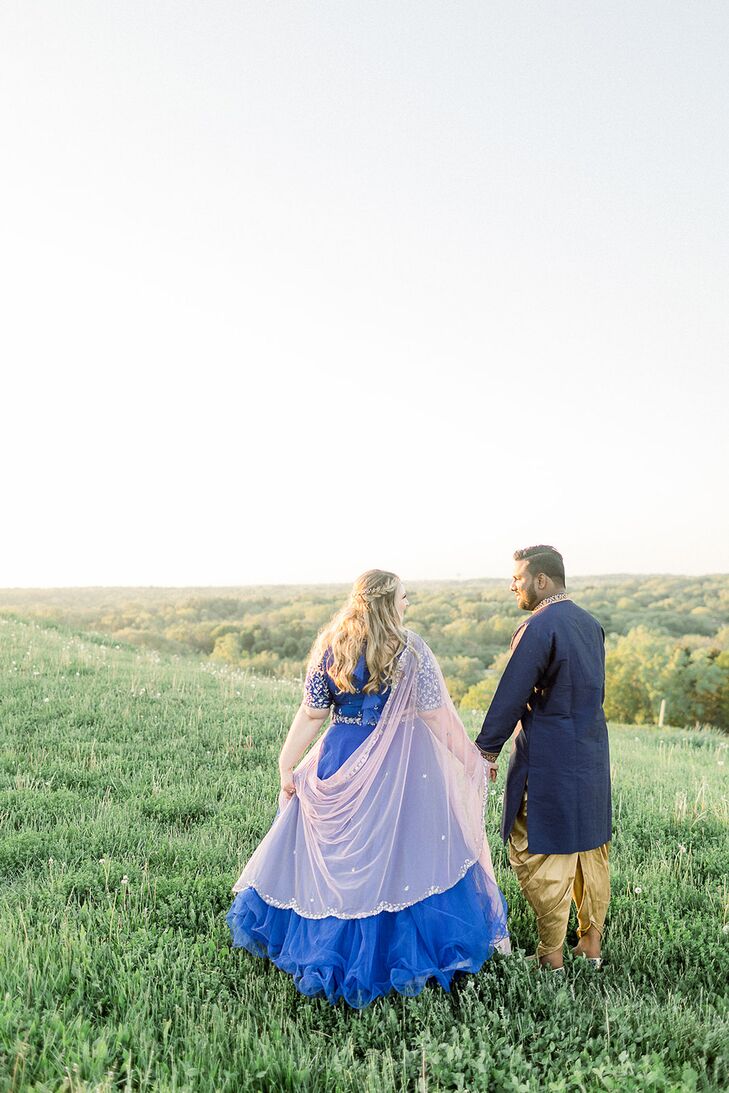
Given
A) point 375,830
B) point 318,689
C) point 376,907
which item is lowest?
point 376,907

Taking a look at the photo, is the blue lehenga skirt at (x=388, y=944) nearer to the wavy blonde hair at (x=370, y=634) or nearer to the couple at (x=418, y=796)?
the couple at (x=418, y=796)

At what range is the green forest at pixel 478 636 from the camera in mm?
53156

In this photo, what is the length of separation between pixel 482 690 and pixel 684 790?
145 ft

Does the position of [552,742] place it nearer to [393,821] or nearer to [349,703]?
[393,821]

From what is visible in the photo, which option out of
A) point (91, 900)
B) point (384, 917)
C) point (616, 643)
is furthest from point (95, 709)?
point (616, 643)

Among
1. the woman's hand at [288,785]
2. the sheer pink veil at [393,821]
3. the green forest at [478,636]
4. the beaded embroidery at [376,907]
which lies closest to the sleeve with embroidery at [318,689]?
the sheer pink veil at [393,821]

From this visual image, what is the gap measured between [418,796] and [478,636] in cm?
5894

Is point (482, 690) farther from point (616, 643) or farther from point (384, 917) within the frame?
point (384, 917)

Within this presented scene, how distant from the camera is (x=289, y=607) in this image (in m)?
70.4

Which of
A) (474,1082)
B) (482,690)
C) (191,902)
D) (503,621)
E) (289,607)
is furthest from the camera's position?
(289,607)

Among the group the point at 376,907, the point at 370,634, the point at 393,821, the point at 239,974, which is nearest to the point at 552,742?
the point at 393,821

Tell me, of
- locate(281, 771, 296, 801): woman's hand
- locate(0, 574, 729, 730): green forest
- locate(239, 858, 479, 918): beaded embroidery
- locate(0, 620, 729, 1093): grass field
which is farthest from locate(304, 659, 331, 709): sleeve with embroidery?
locate(0, 574, 729, 730): green forest

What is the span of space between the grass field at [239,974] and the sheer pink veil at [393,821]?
1.89 ft

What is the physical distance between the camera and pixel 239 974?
4.70m
